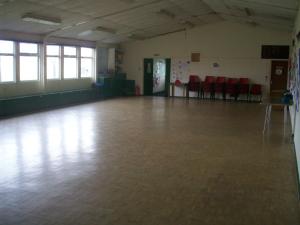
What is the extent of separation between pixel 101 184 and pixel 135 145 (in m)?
2.24

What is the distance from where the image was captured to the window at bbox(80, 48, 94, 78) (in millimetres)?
14516

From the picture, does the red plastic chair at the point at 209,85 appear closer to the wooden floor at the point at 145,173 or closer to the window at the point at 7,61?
the wooden floor at the point at 145,173

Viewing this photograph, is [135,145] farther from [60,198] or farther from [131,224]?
[131,224]

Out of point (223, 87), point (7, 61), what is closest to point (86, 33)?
point (7, 61)

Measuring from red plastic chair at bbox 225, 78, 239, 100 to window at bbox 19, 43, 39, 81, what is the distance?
25.4ft

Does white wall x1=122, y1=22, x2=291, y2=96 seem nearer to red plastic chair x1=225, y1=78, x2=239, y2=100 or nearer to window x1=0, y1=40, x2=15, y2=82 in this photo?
red plastic chair x1=225, y1=78, x2=239, y2=100

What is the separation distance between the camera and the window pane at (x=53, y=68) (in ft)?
40.8

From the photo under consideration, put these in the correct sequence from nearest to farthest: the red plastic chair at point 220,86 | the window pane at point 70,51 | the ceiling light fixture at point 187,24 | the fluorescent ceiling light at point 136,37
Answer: the window pane at point 70,51
the ceiling light fixture at point 187,24
the red plastic chair at point 220,86
the fluorescent ceiling light at point 136,37

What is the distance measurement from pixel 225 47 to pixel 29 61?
26.5ft

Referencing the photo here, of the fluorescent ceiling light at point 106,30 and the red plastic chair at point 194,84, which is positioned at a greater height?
the fluorescent ceiling light at point 106,30

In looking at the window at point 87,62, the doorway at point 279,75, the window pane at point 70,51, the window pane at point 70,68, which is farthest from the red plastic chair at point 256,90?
the window pane at point 70,51

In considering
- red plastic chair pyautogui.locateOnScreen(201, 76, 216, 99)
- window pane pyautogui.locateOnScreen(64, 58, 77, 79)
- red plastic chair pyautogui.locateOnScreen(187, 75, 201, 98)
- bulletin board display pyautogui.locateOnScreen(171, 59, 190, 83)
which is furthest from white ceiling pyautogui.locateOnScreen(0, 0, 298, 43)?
red plastic chair pyautogui.locateOnScreen(201, 76, 216, 99)

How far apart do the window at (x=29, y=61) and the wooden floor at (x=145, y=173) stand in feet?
8.41

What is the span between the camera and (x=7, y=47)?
10508mm
